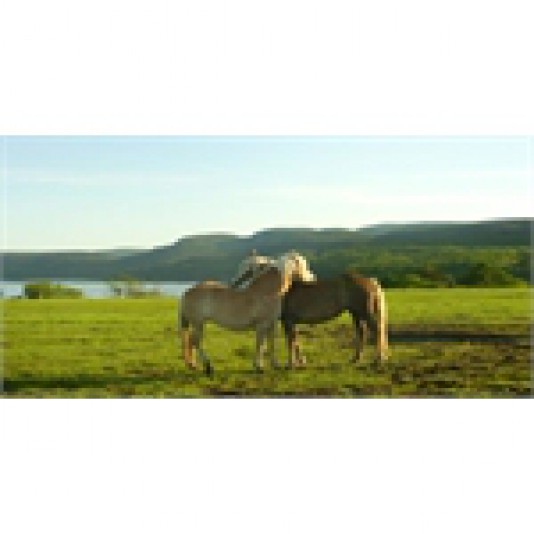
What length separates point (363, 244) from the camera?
9.65 meters

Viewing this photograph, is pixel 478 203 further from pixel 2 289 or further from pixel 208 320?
pixel 2 289

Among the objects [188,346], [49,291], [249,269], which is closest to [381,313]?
[249,269]

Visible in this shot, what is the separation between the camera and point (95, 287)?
9.91 metres

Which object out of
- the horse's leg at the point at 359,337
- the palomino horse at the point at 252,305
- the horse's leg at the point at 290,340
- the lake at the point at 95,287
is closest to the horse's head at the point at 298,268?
the palomino horse at the point at 252,305

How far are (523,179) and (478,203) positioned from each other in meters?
0.46

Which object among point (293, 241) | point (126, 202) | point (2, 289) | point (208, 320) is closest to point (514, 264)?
point (293, 241)

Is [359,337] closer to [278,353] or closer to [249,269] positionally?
[278,353]

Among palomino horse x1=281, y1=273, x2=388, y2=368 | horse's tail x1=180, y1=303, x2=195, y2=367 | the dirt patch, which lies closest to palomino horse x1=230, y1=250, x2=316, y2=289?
palomino horse x1=281, y1=273, x2=388, y2=368

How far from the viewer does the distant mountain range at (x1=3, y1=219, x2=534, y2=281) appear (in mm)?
9539

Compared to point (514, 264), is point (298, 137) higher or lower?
higher

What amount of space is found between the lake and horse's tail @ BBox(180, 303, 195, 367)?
0.76 ft

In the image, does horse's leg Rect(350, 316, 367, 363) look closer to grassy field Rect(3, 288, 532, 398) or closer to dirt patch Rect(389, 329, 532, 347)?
grassy field Rect(3, 288, 532, 398)

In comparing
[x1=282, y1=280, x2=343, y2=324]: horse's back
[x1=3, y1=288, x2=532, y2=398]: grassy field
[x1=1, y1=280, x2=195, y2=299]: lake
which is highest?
[x1=1, y1=280, x2=195, y2=299]: lake

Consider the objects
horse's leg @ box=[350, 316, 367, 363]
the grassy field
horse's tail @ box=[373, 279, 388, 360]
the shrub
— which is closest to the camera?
the grassy field
